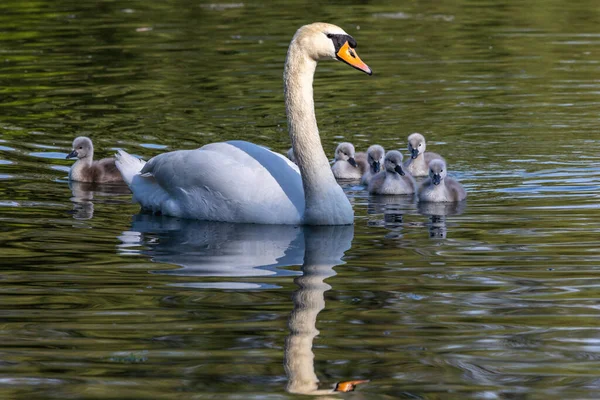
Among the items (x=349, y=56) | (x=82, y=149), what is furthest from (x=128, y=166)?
(x=349, y=56)

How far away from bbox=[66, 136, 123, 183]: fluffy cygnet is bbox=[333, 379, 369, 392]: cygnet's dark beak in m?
7.91

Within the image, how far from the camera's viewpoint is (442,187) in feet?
40.0

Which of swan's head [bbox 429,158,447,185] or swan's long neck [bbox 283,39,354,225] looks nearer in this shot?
swan's long neck [bbox 283,39,354,225]

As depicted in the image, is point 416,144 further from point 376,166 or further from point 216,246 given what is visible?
point 216,246

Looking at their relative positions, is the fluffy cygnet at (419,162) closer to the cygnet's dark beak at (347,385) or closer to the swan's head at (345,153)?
the swan's head at (345,153)

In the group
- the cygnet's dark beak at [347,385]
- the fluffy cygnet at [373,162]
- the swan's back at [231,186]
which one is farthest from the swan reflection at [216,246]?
the fluffy cygnet at [373,162]

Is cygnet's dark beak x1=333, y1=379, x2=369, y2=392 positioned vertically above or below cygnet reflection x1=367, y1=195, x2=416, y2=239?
below

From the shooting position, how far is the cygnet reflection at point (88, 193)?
1198 centimetres

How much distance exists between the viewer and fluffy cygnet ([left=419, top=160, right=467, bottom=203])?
12172mm

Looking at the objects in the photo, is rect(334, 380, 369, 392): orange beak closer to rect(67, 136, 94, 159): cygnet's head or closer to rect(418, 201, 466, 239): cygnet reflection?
rect(418, 201, 466, 239): cygnet reflection

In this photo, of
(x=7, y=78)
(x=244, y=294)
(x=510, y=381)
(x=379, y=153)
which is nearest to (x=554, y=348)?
(x=510, y=381)

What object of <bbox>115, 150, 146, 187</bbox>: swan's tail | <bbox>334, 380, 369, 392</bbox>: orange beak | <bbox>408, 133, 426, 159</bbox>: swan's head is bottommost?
<bbox>334, 380, 369, 392</bbox>: orange beak

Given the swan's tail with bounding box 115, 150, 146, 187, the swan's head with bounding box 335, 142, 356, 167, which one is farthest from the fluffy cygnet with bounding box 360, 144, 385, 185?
the swan's tail with bounding box 115, 150, 146, 187

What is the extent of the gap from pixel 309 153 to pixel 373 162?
8.61 ft
